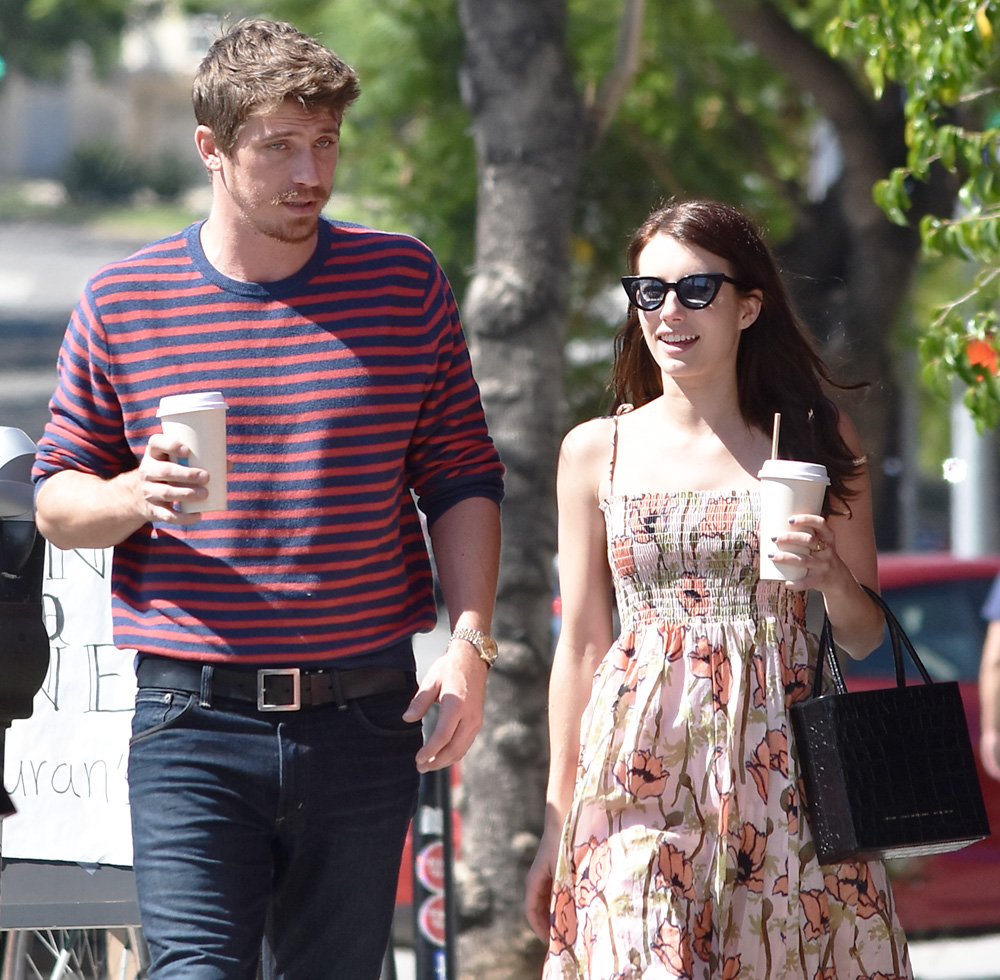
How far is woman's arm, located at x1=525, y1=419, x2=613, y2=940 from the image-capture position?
283cm

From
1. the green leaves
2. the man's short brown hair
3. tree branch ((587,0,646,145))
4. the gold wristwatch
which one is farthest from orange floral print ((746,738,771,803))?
tree branch ((587,0,646,145))

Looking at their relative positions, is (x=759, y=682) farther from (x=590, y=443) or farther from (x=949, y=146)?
(x=949, y=146)

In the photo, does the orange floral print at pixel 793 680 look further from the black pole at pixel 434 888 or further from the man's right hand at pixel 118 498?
the black pole at pixel 434 888

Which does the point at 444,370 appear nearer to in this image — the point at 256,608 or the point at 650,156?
the point at 256,608

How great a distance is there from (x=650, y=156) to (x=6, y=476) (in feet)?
20.2

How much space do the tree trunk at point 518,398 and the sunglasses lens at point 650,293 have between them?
213 cm

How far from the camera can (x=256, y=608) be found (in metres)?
2.45

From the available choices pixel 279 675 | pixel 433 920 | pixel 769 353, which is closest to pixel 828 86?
pixel 769 353

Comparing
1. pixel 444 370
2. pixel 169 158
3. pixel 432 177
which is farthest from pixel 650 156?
pixel 169 158

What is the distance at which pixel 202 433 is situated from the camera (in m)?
2.21

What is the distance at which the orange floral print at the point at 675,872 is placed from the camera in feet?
8.48

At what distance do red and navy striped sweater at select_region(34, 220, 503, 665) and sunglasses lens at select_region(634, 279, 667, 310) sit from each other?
1.29ft

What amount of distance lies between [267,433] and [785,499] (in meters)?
0.80

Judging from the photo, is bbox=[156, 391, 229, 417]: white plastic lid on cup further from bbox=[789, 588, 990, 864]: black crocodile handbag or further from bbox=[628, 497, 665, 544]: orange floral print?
bbox=[789, 588, 990, 864]: black crocodile handbag
